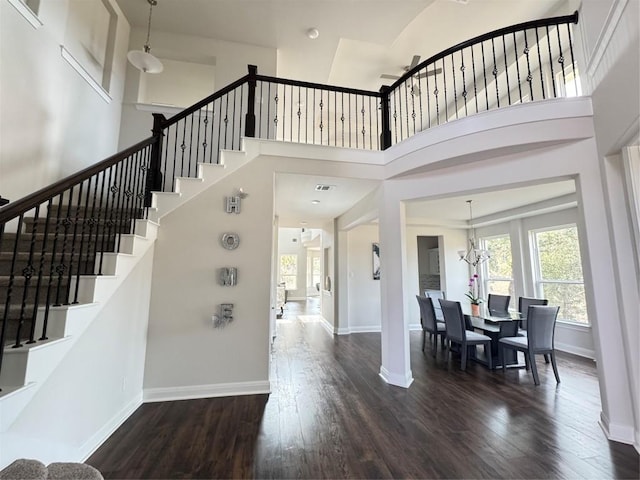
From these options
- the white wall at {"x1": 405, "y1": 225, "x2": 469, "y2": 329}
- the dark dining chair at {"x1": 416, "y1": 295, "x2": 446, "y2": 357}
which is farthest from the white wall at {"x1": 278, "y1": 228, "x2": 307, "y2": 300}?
the dark dining chair at {"x1": 416, "y1": 295, "x2": 446, "y2": 357}

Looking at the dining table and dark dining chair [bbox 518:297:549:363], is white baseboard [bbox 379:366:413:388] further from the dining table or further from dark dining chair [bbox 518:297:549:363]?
dark dining chair [bbox 518:297:549:363]

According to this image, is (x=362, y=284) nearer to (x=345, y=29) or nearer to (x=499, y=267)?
(x=499, y=267)

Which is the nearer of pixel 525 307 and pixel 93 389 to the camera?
pixel 93 389

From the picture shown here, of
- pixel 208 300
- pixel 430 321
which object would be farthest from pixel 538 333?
pixel 208 300

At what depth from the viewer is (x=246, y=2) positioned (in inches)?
165

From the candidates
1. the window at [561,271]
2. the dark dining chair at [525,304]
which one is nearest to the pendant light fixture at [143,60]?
the dark dining chair at [525,304]

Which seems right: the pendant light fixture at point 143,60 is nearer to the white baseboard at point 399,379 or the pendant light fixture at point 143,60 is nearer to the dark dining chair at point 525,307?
the white baseboard at point 399,379

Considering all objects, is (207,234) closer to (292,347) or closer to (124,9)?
(292,347)

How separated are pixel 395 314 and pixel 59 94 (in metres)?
4.95

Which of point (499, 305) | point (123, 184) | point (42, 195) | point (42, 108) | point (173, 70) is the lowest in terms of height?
point (499, 305)

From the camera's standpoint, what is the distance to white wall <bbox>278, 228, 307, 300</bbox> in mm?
13914

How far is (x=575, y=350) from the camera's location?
4.91 m

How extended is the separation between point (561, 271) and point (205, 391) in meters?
6.44

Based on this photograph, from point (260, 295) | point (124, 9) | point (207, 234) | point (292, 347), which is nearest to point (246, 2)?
point (124, 9)
